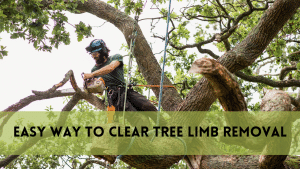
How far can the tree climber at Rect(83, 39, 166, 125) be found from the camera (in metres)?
4.40

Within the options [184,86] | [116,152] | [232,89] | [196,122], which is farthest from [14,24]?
[184,86]

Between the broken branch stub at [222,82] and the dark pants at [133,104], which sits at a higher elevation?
the broken branch stub at [222,82]

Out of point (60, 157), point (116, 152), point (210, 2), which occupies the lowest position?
point (60, 157)

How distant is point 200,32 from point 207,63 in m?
5.59

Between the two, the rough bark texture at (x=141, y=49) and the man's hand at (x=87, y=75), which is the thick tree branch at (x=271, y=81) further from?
the man's hand at (x=87, y=75)

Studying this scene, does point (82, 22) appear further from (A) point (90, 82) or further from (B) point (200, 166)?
(B) point (200, 166)

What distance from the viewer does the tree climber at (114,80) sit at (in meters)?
4.40

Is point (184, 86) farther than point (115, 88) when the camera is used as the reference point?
Yes

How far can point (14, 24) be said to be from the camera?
430 centimetres

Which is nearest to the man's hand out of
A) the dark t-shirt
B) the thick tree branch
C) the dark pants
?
the dark t-shirt

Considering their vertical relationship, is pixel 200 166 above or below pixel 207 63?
below

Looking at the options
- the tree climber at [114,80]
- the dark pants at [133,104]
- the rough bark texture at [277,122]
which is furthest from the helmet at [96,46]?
the rough bark texture at [277,122]

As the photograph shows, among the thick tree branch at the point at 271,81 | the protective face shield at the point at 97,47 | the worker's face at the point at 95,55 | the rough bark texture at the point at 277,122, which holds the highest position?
the protective face shield at the point at 97,47

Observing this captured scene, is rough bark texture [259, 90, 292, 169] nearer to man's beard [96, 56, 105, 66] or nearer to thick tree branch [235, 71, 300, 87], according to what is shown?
man's beard [96, 56, 105, 66]
